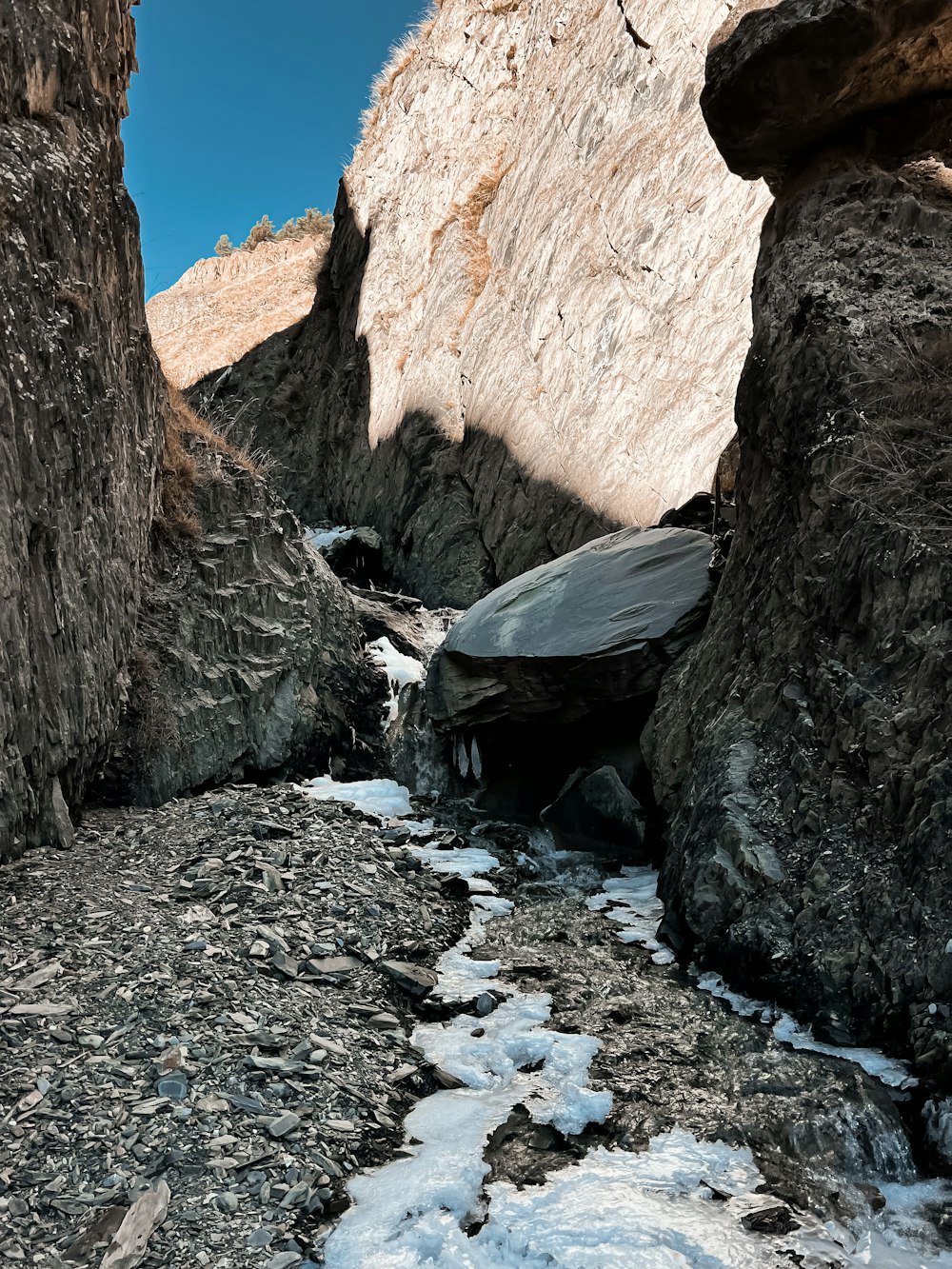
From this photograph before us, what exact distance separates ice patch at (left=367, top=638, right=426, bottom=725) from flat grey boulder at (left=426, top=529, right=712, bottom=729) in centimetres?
193

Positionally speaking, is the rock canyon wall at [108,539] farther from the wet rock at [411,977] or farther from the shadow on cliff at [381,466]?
the wet rock at [411,977]

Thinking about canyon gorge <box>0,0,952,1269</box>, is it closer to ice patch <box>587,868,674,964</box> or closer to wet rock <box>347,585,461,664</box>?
ice patch <box>587,868,674,964</box>

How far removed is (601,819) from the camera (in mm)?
10945

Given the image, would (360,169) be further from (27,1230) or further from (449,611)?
(27,1230)

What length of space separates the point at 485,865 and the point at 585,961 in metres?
2.80

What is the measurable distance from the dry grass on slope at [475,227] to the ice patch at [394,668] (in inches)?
532

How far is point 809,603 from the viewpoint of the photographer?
766cm

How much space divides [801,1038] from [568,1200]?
83.7 inches

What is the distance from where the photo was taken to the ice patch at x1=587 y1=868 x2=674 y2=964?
7.87 metres

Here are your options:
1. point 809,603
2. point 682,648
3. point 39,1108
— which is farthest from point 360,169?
point 39,1108

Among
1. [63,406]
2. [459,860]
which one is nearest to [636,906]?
[459,860]

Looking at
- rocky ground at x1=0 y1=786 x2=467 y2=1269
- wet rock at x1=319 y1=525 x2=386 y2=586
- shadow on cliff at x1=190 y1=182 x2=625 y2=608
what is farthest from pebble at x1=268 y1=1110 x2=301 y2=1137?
wet rock at x1=319 y1=525 x2=386 y2=586

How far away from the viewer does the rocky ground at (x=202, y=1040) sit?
4230 millimetres

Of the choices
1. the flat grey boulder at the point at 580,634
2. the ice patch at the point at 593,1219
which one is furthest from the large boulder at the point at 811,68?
the ice patch at the point at 593,1219
